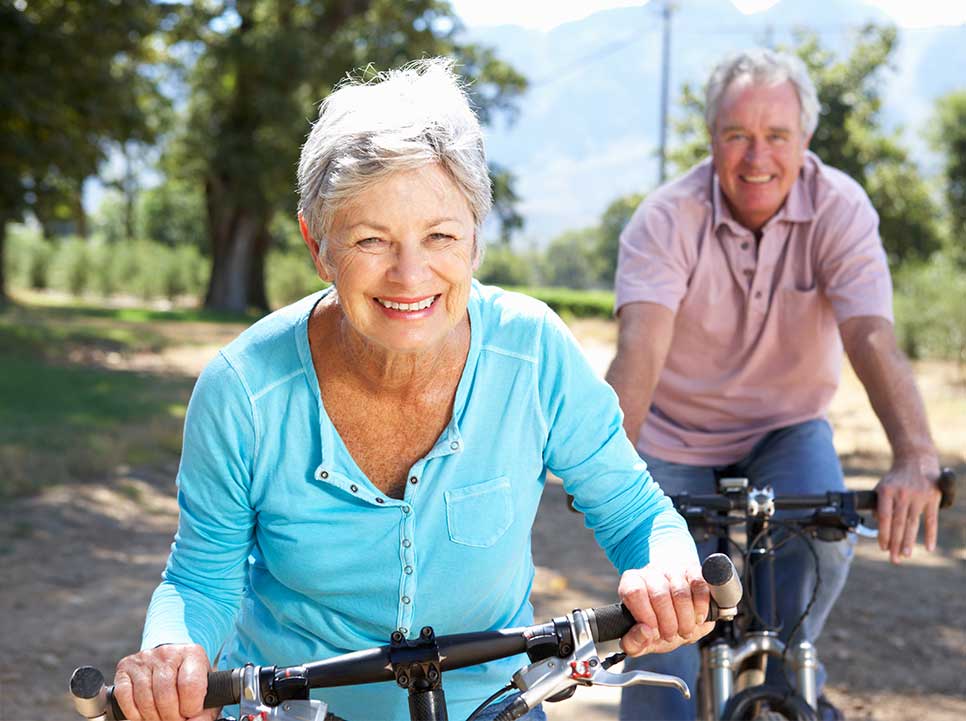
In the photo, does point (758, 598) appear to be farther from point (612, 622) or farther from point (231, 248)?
point (231, 248)

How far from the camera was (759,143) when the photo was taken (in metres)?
3.54

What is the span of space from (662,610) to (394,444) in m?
0.59

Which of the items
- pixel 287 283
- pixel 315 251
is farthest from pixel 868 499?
pixel 287 283

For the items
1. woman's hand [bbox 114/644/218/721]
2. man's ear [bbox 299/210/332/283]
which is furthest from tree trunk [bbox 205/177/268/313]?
woman's hand [bbox 114/644/218/721]

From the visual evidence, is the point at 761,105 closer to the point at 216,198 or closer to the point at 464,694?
the point at 464,694

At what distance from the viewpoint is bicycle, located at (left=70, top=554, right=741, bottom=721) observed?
72.5 inches

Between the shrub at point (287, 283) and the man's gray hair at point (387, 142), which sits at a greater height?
the shrub at point (287, 283)

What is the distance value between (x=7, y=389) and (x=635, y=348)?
11238mm

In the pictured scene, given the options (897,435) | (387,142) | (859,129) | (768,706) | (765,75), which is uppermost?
(859,129)

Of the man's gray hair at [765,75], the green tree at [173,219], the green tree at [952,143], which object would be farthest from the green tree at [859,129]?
the green tree at [173,219]

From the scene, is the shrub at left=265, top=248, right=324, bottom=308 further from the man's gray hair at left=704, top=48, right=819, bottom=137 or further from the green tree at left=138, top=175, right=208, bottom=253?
the man's gray hair at left=704, top=48, right=819, bottom=137

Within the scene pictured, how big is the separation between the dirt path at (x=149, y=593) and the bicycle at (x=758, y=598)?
174 centimetres

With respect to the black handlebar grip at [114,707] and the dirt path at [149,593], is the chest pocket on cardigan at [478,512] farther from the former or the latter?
the dirt path at [149,593]

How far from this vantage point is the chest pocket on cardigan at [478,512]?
7.34ft
